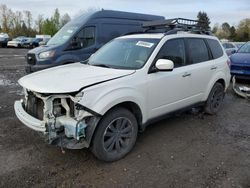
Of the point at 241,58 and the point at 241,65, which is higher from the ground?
the point at 241,58

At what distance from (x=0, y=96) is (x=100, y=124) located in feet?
16.3

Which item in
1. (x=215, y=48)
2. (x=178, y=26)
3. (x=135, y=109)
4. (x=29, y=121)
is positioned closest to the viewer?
(x=29, y=121)

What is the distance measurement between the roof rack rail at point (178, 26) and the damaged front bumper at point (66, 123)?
2387 mm

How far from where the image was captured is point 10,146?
14.2 ft

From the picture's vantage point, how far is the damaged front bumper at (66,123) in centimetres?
340

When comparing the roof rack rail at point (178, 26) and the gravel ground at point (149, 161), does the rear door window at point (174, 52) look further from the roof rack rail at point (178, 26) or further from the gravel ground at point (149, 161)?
the gravel ground at point (149, 161)

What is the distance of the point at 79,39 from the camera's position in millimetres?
8789

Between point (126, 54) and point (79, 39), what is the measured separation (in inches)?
177

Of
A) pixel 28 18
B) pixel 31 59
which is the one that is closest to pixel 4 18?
pixel 28 18

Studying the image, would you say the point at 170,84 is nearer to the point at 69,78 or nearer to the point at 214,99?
the point at 69,78

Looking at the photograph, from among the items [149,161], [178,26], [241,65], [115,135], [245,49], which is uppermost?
[178,26]

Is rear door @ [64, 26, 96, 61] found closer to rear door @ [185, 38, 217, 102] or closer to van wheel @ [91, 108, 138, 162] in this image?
rear door @ [185, 38, 217, 102]

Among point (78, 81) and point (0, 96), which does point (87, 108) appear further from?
point (0, 96)

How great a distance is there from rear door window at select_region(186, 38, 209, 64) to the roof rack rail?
0.25m
